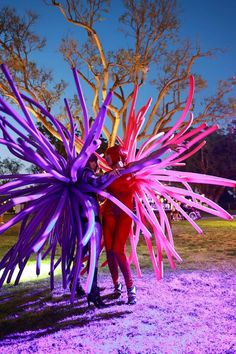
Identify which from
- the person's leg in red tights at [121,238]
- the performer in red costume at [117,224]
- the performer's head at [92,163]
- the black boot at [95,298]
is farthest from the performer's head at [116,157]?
the black boot at [95,298]

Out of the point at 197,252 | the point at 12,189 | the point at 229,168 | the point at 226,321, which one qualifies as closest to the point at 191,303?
the point at 226,321

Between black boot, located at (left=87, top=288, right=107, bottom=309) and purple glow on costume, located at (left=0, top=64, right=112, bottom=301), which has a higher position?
purple glow on costume, located at (left=0, top=64, right=112, bottom=301)

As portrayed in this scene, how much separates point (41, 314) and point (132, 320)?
0.97 metres

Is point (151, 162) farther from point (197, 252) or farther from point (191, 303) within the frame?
point (197, 252)

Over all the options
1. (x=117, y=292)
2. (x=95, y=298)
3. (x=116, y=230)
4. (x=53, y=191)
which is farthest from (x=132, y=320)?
(x=53, y=191)

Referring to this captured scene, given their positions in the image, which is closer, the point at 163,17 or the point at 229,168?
the point at 163,17

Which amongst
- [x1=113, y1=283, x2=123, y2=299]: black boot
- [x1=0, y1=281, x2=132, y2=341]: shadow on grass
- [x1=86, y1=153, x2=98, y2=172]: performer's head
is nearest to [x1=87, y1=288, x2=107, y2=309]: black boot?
[x1=0, y1=281, x2=132, y2=341]: shadow on grass

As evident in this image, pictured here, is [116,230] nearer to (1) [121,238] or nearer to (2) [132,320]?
(1) [121,238]

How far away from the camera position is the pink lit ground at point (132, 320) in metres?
2.95

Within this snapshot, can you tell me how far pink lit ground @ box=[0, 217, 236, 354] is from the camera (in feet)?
9.68

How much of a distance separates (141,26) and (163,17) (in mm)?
1034

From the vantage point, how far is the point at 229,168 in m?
42.4

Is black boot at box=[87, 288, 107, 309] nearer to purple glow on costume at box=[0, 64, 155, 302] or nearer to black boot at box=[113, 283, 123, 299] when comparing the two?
black boot at box=[113, 283, 123, 299]

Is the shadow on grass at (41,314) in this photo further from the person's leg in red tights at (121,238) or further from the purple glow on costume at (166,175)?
the purple glow on costume at (166,175)
